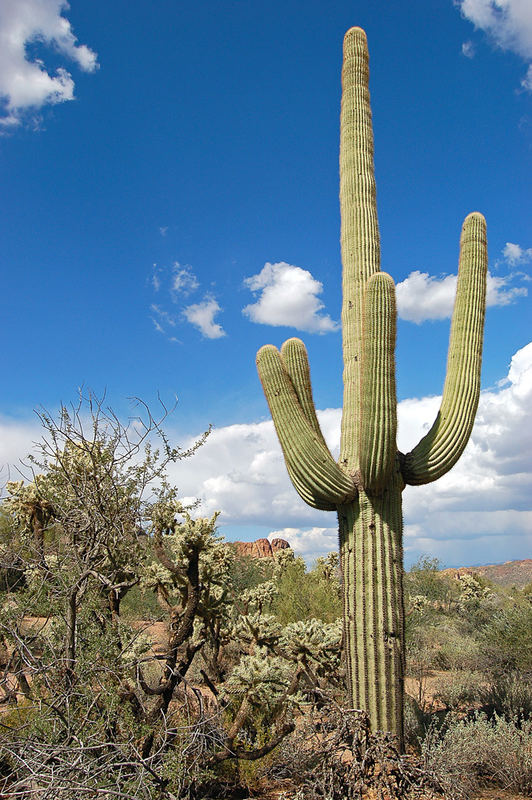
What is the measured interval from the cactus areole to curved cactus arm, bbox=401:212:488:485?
1 centimetres

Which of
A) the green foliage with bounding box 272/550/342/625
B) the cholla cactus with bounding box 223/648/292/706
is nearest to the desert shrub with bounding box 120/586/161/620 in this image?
the green foliage with bounding box 272/550/342/625

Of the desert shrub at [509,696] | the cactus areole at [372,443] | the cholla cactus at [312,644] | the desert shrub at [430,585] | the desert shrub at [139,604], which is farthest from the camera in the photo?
the desert shrub at [430,585]

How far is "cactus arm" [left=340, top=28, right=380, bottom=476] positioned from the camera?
18.3 feet

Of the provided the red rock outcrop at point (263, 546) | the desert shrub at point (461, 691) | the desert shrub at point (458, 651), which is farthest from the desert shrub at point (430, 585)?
the red rock outcrop at point (263, 546)

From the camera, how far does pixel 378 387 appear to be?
4.98 metres

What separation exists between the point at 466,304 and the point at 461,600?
1649 cm

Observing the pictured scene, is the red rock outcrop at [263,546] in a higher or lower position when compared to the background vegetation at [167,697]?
higher

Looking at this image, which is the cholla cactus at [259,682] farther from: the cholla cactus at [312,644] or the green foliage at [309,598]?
the green foliage at [309,598]

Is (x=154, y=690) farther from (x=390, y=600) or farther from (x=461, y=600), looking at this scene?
(x=461, y=600)

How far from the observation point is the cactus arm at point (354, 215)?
18.3 ft

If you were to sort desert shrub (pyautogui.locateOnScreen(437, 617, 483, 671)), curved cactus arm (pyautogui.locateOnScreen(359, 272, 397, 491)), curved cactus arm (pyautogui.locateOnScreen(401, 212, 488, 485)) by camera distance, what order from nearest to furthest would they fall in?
curved cactus arm (pyautogui.locateOnScreen(359, 272, 397, 491)) < curved cactus arm (pyautogui.locateOnScreen(401, 212, 488, 485)) < desert shrub (pyautogui.locateOnScreen(437, 617, 483, 671))

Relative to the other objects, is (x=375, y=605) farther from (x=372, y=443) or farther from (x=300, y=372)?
(x=300, y=372)

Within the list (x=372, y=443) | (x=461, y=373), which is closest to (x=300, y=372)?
(x=372, y=443)

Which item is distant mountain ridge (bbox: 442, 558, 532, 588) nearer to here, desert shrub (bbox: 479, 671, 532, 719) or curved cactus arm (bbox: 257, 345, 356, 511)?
desert shrub (bbox: 479, 671, 532, 719)
